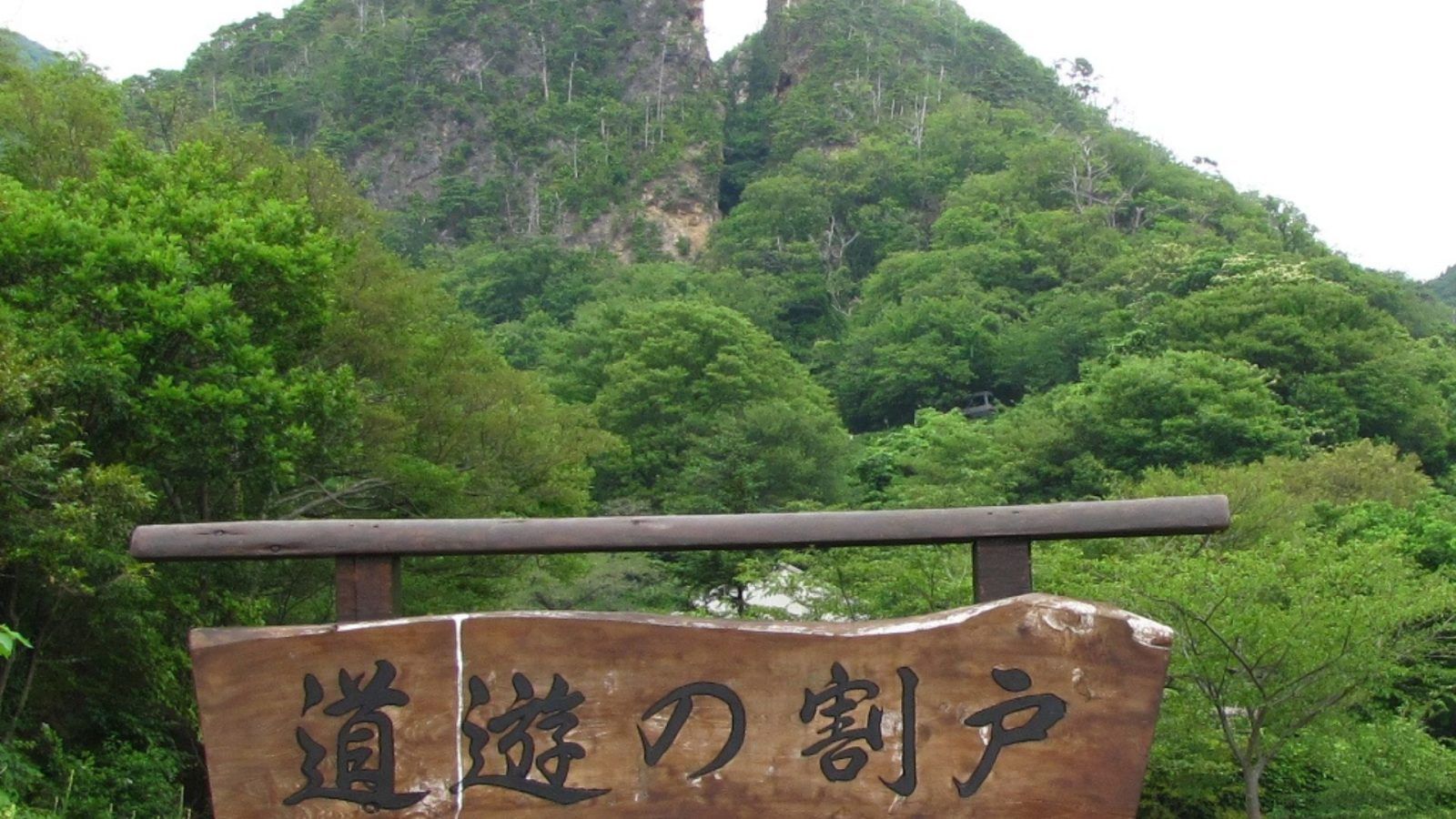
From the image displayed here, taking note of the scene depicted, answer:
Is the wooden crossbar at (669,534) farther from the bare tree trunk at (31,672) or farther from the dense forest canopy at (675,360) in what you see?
the bare tree trunk at (31,672)

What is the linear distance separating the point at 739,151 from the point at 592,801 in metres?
67.0

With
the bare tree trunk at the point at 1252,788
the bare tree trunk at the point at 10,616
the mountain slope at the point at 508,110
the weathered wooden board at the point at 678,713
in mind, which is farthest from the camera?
the mountain slope at the point at 508,110

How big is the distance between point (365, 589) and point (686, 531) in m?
0.64

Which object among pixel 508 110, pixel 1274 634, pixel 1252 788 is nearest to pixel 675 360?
pixel 1252 788

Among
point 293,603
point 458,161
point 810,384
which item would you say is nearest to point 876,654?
point 293,603

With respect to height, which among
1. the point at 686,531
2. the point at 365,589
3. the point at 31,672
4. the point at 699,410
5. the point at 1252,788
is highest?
the point at 699,410

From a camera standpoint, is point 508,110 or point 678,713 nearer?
point 678,713

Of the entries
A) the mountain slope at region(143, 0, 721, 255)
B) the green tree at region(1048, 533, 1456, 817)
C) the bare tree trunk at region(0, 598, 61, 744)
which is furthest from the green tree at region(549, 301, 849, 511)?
the mountain slope at region(143, 0, 721, 255)

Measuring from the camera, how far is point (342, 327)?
15.6m

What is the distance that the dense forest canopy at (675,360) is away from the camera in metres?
10.8

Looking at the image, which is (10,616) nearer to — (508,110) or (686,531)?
(686,531)

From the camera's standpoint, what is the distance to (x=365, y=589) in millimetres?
2688

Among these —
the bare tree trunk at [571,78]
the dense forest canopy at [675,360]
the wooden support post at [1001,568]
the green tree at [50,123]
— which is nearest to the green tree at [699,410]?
the dense forest canopy at [675,360]

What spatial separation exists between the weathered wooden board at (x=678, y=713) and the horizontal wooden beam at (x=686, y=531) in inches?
5.7
